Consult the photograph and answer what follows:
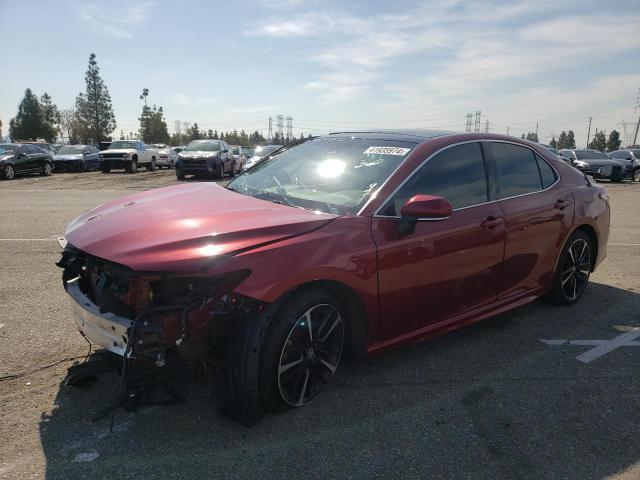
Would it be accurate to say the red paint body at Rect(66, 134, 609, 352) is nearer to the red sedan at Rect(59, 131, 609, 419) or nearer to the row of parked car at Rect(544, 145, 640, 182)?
the red sedan at Rect(59, 131, 609, 419)

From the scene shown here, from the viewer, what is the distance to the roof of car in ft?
12.7

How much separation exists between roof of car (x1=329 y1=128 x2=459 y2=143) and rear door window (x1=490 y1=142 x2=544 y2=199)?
480 mm

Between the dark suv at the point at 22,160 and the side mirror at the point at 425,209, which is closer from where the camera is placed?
the side mirror at the point at 425,209

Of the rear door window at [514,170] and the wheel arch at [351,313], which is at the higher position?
the rear door window at [514,170]

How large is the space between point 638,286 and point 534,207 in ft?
8.15

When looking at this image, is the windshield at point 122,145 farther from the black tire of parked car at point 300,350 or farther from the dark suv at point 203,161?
the black tire of parked car at point 300,350

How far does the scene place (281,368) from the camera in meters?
2.82

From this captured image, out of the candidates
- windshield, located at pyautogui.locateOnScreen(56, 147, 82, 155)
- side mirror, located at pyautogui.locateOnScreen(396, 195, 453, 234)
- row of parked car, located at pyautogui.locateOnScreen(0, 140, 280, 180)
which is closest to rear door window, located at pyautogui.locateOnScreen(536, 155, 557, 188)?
side mirror, located at pyautogui.locateOnScreen(396, 195, 453, 234)

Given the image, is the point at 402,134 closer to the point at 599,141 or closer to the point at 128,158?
the point at 128,158

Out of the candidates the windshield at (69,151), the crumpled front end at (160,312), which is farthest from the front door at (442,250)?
the windshield at (69,151)

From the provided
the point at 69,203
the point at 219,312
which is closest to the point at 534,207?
the point at 219,312

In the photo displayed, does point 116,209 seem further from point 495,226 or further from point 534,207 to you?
point 534,207

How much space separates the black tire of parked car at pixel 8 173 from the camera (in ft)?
73.2

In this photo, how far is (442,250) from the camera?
11.4 feet
